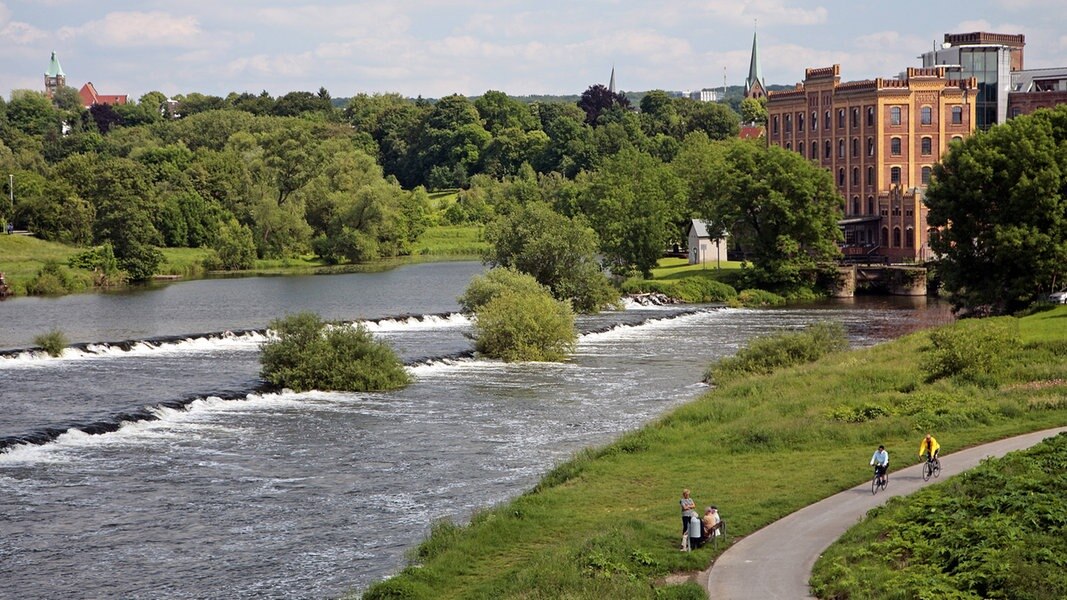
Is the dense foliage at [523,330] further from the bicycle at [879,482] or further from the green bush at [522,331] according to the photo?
the bicycle at [879,482]

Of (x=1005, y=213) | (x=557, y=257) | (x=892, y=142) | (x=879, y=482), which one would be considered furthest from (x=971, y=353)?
(x=892, y=142)

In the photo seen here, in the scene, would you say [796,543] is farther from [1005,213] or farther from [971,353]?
[1005,213]

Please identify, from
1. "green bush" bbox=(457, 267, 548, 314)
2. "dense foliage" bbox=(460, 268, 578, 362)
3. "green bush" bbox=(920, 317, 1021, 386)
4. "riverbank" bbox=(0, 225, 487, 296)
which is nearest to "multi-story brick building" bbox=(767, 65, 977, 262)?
"riverbank" bbox=(0, 225, 487, 296)

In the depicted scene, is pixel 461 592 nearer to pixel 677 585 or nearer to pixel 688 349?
pixel 677 585

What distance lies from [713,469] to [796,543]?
9.65 m

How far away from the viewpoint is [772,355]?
201 feet

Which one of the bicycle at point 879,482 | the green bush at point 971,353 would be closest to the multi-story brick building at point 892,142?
the green bush at point 971,353

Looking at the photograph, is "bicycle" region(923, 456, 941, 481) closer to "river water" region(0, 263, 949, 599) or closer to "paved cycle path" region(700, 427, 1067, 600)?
"paved cycle path" region(700, 427, 1067, 600)

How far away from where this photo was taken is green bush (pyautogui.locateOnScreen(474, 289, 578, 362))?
221ft

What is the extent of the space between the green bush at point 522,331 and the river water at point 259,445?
1.38m

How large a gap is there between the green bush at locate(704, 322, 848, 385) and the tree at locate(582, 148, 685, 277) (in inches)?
1930

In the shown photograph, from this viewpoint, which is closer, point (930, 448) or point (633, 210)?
point (930, 448)

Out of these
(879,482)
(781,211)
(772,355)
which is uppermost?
(781,211)

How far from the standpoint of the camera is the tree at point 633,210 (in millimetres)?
113625
